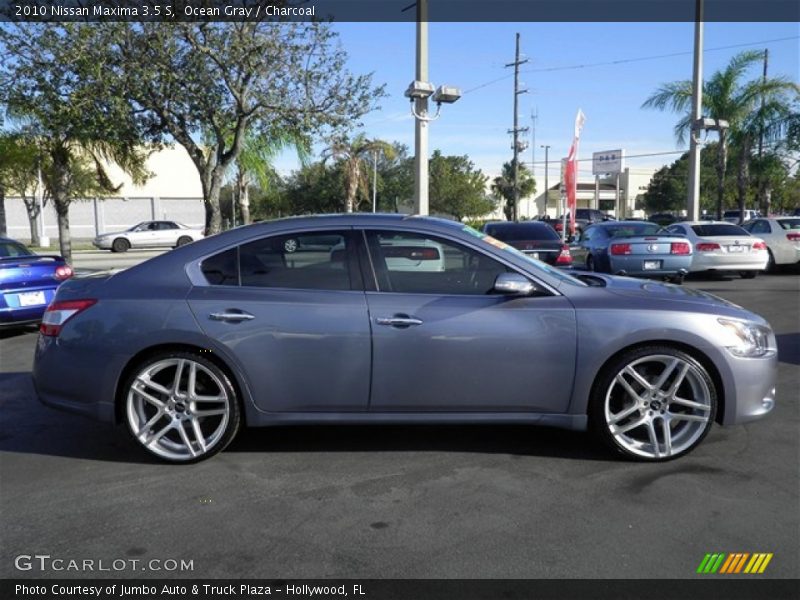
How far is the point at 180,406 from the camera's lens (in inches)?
181

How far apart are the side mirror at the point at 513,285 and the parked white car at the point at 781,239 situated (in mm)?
14957

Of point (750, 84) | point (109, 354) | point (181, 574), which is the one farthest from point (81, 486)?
point (750, 84)

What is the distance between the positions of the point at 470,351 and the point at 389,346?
49 cm

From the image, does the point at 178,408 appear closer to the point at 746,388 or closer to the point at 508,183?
the point at 746,388

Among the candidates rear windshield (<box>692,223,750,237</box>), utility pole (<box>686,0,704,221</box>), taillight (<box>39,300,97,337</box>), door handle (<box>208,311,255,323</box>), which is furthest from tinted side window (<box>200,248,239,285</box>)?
utility pole (<box>686,0,704,221</box>)

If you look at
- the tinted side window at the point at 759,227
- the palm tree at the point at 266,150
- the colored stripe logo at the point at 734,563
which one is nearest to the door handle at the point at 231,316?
the colored stripe logo at the point at 734,563

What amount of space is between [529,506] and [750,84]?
29253mm

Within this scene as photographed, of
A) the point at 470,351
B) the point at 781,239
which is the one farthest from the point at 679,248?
the point at 470,351

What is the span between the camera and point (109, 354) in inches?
179

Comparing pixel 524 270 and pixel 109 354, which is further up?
pixel 524 270

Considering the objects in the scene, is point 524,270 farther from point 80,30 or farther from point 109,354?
point 80,30

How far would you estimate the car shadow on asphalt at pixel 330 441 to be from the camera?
15.9 ft

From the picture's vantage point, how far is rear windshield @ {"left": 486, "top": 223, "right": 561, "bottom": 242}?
43.9 ft

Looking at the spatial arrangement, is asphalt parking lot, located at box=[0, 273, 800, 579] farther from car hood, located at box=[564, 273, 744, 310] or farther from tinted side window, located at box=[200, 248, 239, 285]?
tinted side window, located at box=[200, 248, 239, 285]
